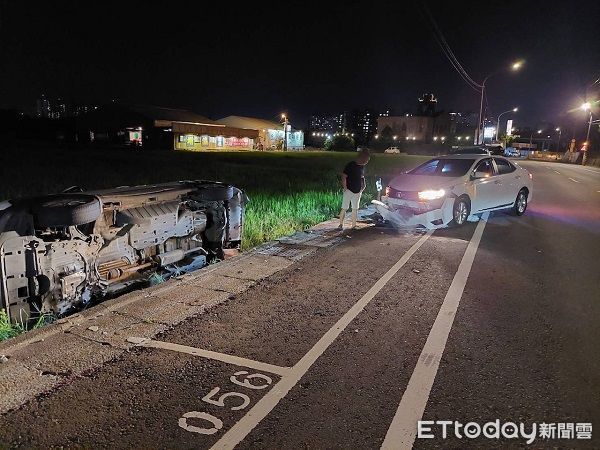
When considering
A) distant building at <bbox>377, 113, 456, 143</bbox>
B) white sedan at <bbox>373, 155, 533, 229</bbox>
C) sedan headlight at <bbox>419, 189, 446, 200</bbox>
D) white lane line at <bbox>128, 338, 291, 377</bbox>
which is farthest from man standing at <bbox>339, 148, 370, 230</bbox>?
distant building at <bbox>377, 113, 456, 143</bbox>

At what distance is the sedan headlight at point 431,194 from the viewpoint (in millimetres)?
10000

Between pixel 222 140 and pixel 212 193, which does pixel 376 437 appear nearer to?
pixel 212 193

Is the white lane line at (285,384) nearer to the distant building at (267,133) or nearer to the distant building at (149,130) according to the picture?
the distant building at (149,130)

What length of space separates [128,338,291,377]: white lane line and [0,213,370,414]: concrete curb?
15 cm

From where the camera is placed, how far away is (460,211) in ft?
34.9

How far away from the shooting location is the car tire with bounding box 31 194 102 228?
15.2 ft

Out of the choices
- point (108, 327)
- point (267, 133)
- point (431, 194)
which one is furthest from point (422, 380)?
point (267, 133)

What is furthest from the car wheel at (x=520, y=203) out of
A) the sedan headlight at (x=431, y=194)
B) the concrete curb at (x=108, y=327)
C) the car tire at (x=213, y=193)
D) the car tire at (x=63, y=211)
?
the car tire at (x=63, y=211)

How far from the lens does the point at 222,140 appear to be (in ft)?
189

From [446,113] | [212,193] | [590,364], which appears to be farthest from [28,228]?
[446,113]

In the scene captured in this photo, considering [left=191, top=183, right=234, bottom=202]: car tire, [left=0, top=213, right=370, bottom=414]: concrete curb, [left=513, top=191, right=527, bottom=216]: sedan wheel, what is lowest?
[left=0, top=213, right=370, bottom=414]: concrete curb

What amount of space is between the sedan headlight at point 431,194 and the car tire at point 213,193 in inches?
179

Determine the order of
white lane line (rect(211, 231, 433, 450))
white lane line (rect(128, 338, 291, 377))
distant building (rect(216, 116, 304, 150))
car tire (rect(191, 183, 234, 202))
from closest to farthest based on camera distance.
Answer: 1. white lane line (rect(211, 231, 433, 450))
2. white lane line (rect(128, 338, 291, 377))
3. car tire (rect(191, 183, 234, 202))
4. distant building (rect(216, 116, 304, 150))

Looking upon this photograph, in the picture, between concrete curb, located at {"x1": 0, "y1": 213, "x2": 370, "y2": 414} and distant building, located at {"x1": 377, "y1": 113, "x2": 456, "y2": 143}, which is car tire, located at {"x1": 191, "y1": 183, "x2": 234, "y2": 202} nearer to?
→ concrete curb, located at {"x1": 0, "y1": 213, "x2": 370, "y2": 414}
